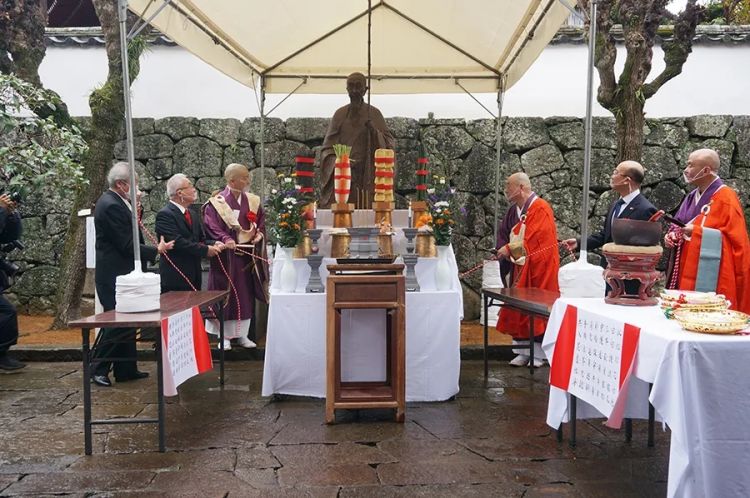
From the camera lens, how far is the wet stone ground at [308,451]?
125 inches

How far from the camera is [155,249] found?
540 cm

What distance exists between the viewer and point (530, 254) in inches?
229

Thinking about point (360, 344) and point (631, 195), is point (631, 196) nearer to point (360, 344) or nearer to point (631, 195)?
point (631, 195)

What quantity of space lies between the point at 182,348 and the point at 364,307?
3.81 ft

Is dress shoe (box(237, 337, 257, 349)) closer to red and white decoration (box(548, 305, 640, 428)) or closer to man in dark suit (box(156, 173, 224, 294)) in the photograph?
man in dark suit (box(156, 173, 224, 294))

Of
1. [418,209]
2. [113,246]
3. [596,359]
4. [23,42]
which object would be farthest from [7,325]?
[596,359]

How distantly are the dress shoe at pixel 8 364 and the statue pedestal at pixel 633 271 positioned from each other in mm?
5097

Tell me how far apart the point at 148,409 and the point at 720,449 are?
3558 mm

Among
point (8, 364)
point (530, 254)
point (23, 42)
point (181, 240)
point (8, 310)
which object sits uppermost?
point (23, 42)

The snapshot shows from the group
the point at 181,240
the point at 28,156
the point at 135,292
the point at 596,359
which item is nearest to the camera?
the point at 596,359

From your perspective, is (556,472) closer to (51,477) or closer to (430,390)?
(430,390)

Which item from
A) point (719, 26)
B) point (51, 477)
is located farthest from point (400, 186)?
point (51, 477)

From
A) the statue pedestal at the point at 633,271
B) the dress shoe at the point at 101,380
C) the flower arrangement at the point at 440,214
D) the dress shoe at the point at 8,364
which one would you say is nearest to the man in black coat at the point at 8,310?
the dress shoe at the point at 8,364

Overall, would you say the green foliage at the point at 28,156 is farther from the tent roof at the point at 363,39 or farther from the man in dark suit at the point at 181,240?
the tent roof at the point at 363,39
